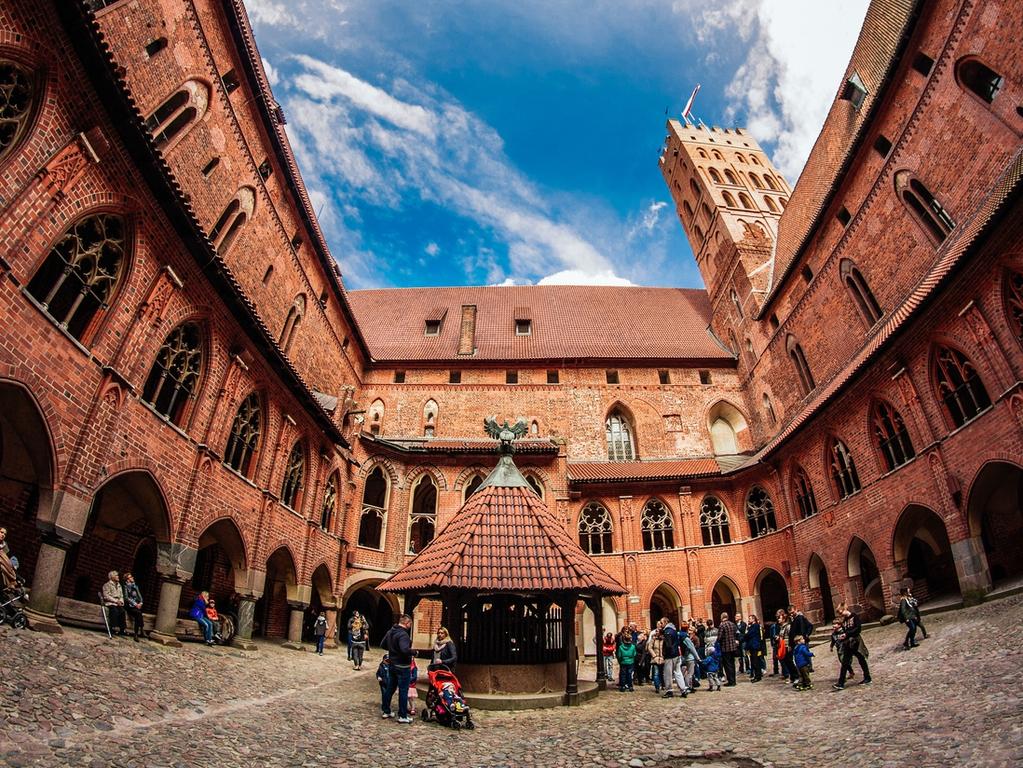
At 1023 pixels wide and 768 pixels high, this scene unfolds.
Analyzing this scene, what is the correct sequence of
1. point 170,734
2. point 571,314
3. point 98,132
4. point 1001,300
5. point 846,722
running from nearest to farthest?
point 170,734 < point 846,722 < point 98,132 < point 1001,300 < point 571,314

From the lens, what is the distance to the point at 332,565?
19219mm

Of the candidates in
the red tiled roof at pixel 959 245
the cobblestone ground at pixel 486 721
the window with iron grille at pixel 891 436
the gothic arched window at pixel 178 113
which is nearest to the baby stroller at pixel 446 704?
the cobblestone ground at pixel 486 721

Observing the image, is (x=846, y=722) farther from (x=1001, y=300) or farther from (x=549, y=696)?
(x=1001, y=300)

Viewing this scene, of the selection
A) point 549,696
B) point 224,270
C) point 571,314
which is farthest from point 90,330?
point 571,314

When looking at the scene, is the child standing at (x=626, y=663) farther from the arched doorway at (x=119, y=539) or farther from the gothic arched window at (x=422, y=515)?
the gothic arched window at (x=422, y=515)

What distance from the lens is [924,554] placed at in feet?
58.2

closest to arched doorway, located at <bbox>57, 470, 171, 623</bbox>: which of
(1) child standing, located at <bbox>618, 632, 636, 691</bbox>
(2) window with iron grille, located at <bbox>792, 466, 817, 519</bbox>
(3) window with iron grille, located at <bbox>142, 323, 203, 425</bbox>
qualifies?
(3) window with iron grille, located at <bbox>142, 323, 203, 425</bbox>

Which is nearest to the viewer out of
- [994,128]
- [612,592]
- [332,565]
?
[612,592]

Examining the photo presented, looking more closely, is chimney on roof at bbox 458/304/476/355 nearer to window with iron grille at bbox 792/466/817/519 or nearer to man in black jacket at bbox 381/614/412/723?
window with iron grille at bbox 792/466/817/519

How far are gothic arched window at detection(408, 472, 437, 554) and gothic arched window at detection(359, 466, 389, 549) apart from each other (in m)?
1.20

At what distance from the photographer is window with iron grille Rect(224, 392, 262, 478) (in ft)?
45.4

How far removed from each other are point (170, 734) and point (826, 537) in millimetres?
18701

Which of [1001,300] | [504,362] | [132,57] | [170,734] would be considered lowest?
[170,734]

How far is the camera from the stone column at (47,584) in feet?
24.8
